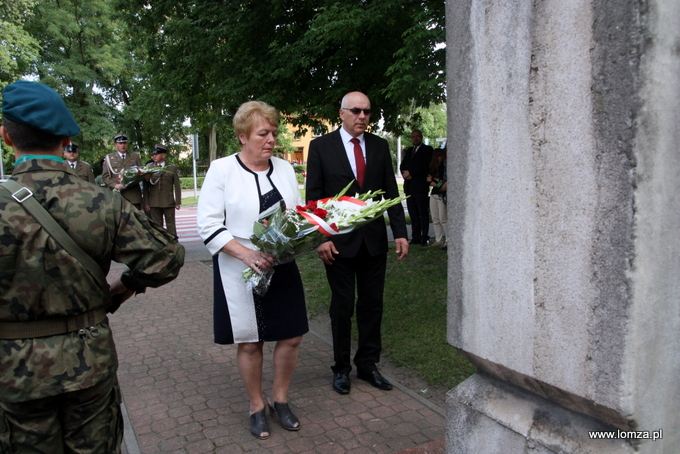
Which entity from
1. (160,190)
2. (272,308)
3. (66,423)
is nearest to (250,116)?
(272,308)

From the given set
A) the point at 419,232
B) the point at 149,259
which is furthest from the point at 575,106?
the point at 419,232

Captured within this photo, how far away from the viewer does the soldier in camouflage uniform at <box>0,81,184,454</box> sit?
215 cm

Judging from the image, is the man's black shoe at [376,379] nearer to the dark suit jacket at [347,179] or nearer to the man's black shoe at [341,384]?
the man's black shoe at [341,384]

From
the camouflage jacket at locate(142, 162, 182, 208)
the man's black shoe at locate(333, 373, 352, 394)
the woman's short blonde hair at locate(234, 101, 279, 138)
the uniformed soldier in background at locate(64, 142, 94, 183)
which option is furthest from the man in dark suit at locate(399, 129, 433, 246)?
the woman's short blonde hair at locate(234, 101, 279, 138)

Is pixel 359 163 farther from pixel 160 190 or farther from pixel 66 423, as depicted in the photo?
pixel 160 190

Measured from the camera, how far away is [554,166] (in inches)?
73.4

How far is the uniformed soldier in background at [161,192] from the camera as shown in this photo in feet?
38.6

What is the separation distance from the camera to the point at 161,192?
11.8 metres

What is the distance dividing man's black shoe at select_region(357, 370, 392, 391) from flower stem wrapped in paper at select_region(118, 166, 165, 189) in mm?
7801

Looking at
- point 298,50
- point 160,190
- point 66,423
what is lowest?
point 66,423

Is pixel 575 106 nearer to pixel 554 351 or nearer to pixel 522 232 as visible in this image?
pixel 522 232

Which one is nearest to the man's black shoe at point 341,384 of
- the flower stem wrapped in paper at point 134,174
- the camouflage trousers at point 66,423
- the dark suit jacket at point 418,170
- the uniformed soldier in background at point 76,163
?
the camouflage trousers at point 66,423

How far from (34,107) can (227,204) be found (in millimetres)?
1559

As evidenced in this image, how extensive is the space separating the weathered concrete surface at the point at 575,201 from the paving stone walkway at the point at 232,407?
1.25 m
